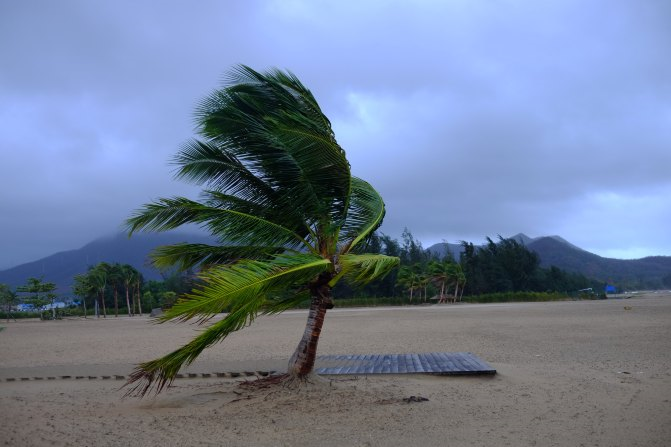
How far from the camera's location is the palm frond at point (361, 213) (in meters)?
8.95

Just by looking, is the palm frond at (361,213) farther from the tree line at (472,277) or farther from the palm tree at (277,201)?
the tree line at (472,277)

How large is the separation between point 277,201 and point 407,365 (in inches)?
214

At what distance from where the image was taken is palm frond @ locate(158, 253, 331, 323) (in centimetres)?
615

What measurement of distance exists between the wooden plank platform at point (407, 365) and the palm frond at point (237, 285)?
4745mm

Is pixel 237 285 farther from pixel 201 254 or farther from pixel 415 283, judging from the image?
pixel 415 283

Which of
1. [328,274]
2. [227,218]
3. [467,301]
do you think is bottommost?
[467,301]

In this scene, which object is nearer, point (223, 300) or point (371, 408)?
point (223, 300)

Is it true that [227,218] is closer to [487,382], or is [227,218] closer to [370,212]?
[370,212]

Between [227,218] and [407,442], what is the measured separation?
4.31 meters

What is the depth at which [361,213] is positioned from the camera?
30.5ft

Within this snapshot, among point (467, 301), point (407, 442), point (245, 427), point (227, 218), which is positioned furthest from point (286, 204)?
point (467, 301)

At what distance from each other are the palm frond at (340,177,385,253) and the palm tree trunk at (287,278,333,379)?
83cm

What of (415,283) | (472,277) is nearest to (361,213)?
(415,283)

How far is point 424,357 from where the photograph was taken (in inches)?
529
